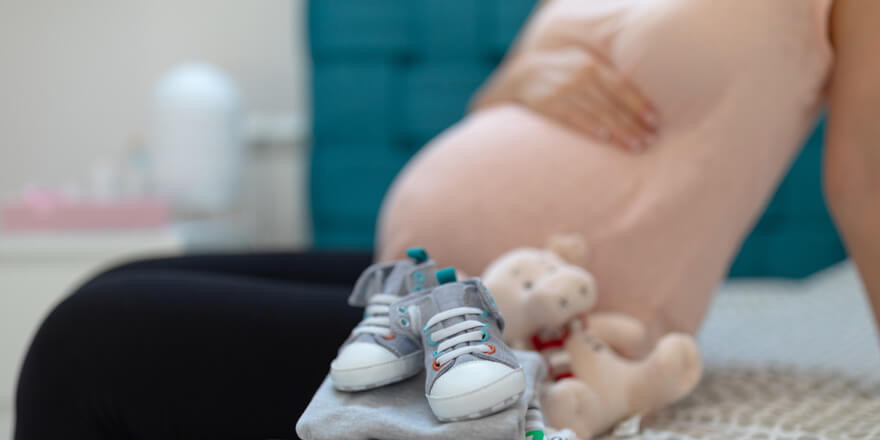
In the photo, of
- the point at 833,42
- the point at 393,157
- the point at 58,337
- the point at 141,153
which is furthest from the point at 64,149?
the point at 833,42

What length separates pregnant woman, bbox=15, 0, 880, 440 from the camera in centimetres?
68

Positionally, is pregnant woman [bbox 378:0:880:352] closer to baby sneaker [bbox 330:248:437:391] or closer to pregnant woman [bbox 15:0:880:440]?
pregnant woman [bbox 15:0:880:440]

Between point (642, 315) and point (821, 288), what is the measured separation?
90cm

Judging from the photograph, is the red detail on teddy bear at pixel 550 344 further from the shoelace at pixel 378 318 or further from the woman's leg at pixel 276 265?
the woman's leg at pixel 276 265

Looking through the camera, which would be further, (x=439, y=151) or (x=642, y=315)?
(x=439, y=151)

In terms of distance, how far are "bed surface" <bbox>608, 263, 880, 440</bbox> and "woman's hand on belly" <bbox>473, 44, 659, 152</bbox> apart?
316mm

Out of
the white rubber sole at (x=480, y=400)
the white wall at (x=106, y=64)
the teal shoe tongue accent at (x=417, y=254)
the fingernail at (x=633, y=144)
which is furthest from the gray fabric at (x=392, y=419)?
the white wall at (x=106, y=64)

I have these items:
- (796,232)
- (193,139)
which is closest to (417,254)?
(193,139)

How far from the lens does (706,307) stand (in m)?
0.81

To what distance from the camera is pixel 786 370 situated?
0.89 metres

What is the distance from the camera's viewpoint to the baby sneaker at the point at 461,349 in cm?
45

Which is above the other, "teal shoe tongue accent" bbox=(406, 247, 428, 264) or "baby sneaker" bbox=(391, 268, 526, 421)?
"teal shoe tongue accent" bbox=(406, 247, 428, 264)

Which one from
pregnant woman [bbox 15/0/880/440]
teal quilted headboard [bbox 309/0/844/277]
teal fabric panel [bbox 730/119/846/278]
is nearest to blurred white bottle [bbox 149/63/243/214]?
teal quilted headboard [bbox 309/0/844/277]

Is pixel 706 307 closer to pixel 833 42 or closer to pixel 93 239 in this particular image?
pixel 833 42
